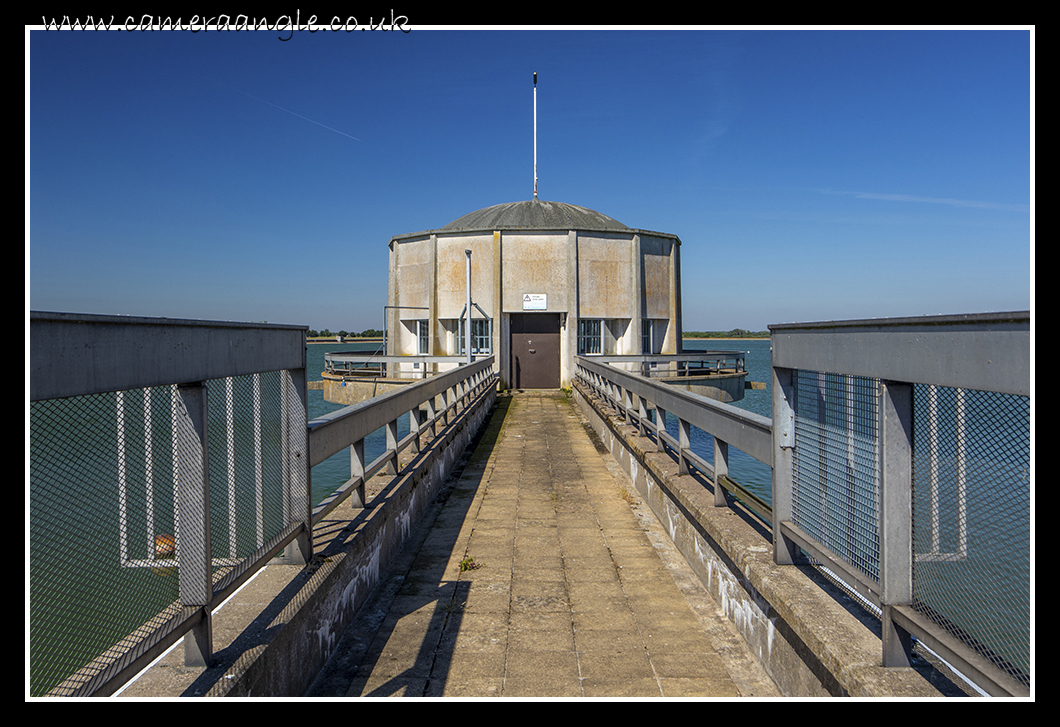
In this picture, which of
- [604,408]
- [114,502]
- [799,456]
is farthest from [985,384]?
[604,408]

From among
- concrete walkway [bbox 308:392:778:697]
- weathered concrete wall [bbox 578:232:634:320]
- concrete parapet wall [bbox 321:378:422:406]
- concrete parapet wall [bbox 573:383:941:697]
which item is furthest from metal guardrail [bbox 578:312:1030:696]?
concrete parapet wall [bbox 321:378:422:406]

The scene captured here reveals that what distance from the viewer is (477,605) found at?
15.6 ft

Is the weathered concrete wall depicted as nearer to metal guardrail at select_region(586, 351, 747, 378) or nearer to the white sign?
the white sign

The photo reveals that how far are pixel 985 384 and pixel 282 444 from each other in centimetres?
346

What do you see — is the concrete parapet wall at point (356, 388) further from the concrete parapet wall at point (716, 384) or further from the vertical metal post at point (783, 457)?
the vertical metal post at point (783, 457)

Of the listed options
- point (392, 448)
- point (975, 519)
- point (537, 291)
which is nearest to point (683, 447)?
point (392, 448)

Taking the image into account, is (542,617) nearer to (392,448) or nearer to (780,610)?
(780,610)

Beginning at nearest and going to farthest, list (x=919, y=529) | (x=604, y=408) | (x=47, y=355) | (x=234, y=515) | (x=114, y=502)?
(x=47, y=355)
(x=114, y=502)
(x=919, y=529)
(x=234, y=515)
(x=604, y=408)

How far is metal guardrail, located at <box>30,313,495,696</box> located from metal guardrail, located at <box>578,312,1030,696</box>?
2773 mm

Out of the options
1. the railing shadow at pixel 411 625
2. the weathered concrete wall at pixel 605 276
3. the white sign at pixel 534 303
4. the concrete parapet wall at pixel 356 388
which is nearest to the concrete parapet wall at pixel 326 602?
the railing shadow at pixel 411 625

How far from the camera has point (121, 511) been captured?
2557mm

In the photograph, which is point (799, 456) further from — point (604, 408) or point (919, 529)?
point (604, 408)

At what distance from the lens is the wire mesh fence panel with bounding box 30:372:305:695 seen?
2164 millimetres

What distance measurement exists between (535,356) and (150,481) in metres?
24.1
